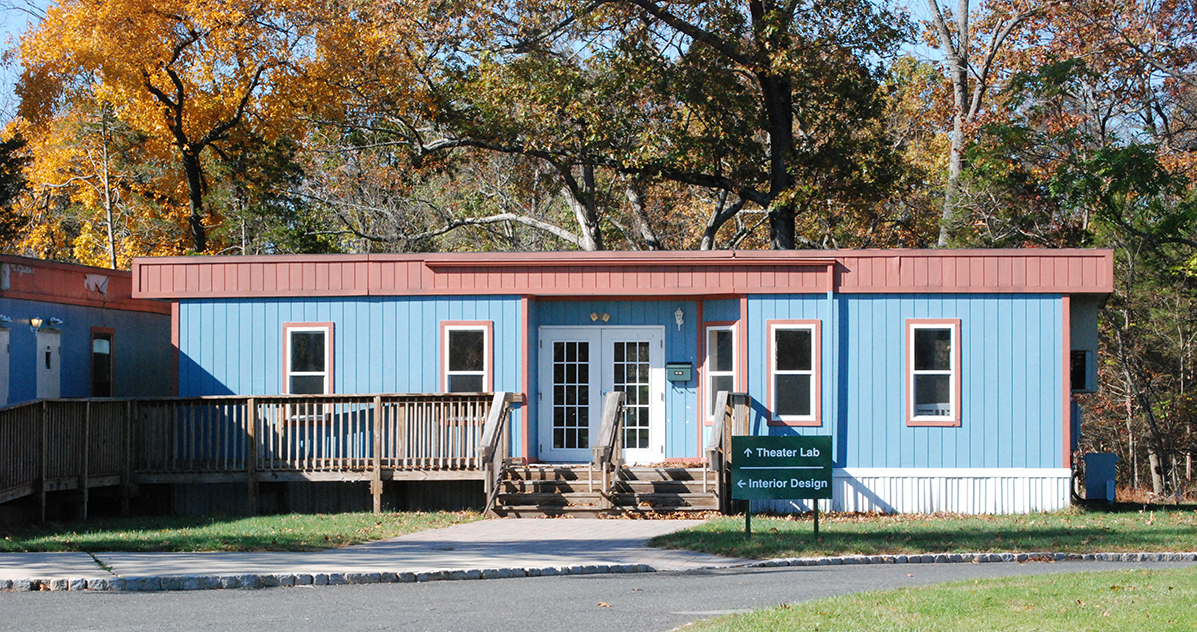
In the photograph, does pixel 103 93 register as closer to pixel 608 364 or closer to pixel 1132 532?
pixel 608 364

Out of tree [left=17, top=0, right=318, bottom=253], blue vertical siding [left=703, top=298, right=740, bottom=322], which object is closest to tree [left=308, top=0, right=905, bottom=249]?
tree [left=17, top=0, right=318, bottom=253]

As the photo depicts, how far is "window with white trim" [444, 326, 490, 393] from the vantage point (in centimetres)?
1873

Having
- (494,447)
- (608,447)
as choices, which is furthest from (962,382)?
(494,447)

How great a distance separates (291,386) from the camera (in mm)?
18906

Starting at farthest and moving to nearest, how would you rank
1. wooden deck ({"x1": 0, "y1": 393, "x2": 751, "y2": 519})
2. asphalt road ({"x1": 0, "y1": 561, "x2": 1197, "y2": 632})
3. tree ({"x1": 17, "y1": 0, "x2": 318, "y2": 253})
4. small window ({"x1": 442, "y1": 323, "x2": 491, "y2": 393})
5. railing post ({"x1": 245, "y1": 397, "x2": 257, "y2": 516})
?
tree ({"x1": 17, "y1": 0, "x2": 318, "y2": 253}) < small window ({"x1": 442, "y1": 323, "x2": 491, "y2": 393}) < railing post ({"x1": 245, "y1": 397, "x2": 257, "y2": 516}) < wooden deck ({"x1": 0, "y1": 393, "x2": 751, "y2": 519}) < asphalt road ({"x1": 0, "y1": 561, "x2": 1197, "y2": 632})

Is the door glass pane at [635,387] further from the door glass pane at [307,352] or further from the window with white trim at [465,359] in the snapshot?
the door glass pane at [307,352]

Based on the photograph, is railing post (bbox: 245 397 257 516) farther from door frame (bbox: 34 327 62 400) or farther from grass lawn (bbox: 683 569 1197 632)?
grass lawn (bbox: 683 569 1197 632)

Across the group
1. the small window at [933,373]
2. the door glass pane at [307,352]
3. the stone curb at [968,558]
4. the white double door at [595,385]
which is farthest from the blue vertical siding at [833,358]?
the stone curb at [968,558]

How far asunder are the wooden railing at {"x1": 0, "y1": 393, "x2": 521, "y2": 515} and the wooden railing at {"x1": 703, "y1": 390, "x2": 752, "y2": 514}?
9.65 feet

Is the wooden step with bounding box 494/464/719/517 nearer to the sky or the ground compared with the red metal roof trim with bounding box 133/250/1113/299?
nearer to the ground

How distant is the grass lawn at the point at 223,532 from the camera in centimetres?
1316

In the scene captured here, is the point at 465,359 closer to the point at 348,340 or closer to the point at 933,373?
the point at 348,340

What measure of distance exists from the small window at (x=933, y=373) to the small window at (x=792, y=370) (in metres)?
1.42

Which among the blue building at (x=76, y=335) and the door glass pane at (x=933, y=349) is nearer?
the blue building at (x=76, y=335)
